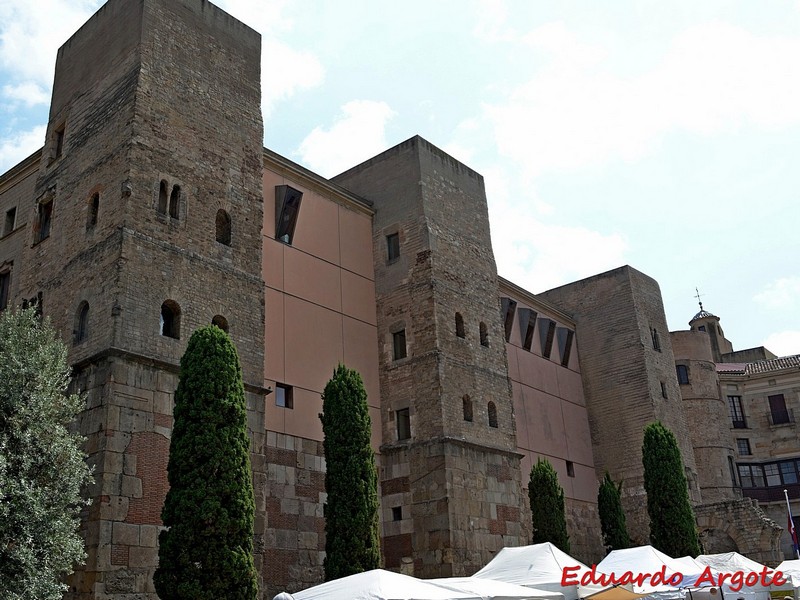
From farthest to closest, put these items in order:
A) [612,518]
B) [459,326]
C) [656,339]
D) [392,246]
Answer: [656,339]
[612,518]
[392,246]
[459,326]

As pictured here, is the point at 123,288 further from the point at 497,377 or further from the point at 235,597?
the point at 497,377

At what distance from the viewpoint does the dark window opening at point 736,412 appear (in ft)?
154

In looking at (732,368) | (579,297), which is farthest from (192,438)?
(732,368)

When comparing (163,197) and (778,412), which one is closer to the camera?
(163,197)

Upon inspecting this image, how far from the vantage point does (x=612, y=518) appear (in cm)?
3097

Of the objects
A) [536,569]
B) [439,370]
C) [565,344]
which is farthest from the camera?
[565,344]

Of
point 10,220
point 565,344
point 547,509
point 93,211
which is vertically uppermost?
point 10,220

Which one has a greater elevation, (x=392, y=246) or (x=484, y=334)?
(x=392, y=246)

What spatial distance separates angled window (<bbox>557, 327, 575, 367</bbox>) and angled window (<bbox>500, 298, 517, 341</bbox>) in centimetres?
452

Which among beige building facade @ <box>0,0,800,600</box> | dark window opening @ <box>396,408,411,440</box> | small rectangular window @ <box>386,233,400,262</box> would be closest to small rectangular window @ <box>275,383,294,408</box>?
beige building facade @ <box>0,0,800,600</box>

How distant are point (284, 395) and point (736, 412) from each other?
33.4 metres

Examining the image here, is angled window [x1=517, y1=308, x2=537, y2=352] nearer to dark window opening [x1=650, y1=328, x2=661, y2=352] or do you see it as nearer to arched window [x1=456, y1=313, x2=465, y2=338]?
dark window opening [x1=650, y1=328, x2=661, y2=352]

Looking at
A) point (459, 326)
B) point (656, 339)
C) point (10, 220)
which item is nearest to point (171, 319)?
point (10, 220)

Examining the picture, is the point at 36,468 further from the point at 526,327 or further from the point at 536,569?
the point at 526,327
